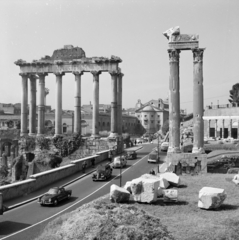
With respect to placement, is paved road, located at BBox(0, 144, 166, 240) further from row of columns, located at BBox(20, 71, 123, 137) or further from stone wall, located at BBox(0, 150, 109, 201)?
row of columns, located at BBox(20, 71, 123, 137)

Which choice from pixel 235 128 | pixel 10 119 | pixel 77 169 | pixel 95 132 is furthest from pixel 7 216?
pixel 10 119

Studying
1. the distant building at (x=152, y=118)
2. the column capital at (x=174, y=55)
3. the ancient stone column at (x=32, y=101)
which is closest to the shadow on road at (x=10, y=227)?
the column capital at (x=174, y=55)

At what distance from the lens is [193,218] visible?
40.7ft

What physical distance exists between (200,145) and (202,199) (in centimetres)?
1146

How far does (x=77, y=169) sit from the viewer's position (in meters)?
27.7

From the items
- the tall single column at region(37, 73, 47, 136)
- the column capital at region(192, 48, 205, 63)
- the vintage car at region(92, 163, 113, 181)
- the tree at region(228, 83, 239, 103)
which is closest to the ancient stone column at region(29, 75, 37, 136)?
the tall single column at region(37, 73, 47, 136)

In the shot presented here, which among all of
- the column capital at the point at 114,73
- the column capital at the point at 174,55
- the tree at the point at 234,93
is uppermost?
the tree at the point at 234,93

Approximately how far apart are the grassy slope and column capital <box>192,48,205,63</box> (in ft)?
34.5

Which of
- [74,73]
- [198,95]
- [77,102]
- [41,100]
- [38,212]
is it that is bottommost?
[38,212]

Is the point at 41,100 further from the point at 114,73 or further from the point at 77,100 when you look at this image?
the point at 114,73

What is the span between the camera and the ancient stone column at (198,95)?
2459 cm

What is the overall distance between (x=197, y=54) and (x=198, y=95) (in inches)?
116

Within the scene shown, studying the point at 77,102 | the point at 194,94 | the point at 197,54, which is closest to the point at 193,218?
the point at 194,94

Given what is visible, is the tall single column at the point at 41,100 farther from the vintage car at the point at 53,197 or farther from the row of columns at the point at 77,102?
the vintage car at the point at 53,197
